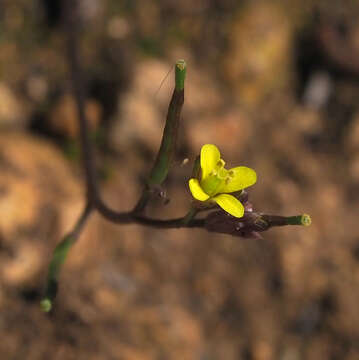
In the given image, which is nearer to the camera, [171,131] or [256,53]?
[171,131]

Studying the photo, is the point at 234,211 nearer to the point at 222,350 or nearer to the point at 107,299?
the point at 107,299

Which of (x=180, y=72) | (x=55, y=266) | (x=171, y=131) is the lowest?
(x=55, y=266)

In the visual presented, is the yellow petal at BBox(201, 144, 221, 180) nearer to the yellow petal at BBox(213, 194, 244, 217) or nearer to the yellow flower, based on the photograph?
the yellow flower

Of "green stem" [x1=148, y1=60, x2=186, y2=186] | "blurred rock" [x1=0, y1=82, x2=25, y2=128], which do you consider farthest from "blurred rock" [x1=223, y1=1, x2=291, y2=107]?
"green stem" [x1=148, y1=60, x2=186, y2=186]

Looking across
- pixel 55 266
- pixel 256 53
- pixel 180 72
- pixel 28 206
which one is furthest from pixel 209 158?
pixel 256 53

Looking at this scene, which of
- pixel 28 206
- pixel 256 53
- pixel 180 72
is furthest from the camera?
pixel 256 53

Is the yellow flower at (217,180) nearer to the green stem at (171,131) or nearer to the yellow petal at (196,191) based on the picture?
the yellow petal at (196,191)

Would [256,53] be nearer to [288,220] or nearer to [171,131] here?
[171,131]

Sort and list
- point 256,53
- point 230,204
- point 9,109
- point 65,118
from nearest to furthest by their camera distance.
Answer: point 230,204 < point 65,118 < point 9,109 < point 256,53
